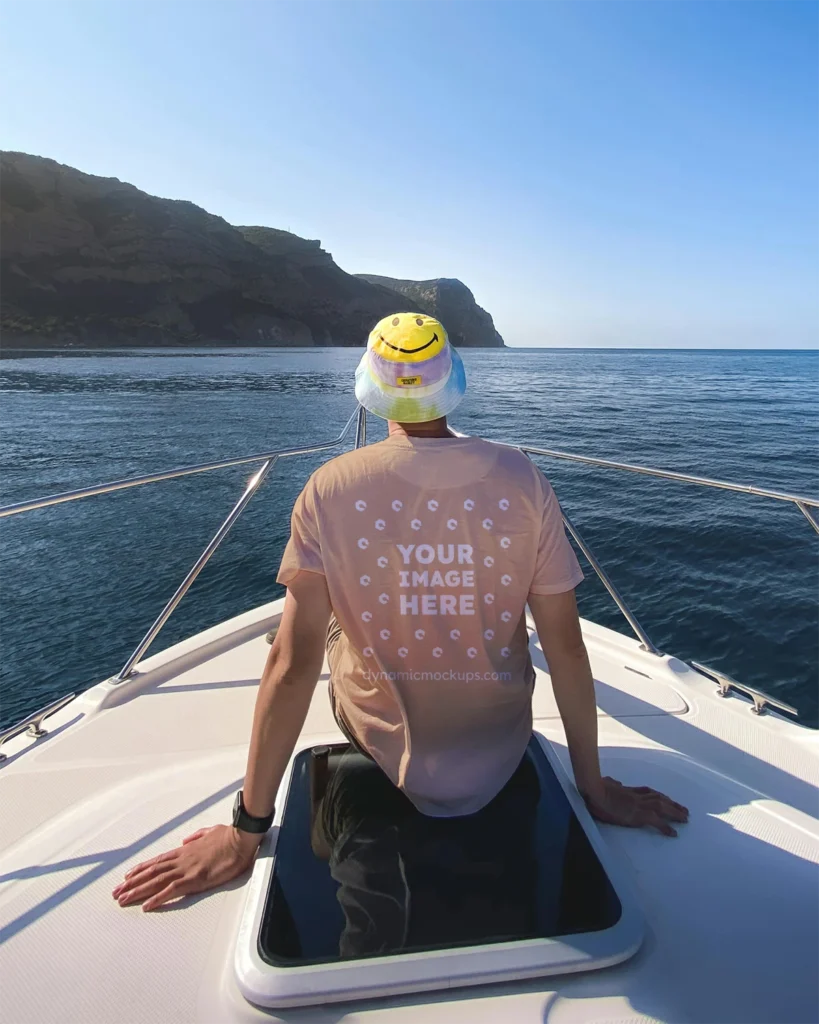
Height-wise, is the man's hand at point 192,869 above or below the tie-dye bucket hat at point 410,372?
Result: below

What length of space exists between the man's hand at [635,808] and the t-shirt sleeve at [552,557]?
59 cm

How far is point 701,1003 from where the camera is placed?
97cm

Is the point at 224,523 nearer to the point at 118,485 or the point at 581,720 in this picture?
the point at 118,485

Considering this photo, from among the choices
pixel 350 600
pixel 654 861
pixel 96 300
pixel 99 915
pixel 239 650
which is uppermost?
pixel 96 300

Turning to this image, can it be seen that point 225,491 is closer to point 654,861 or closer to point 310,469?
point 310,469

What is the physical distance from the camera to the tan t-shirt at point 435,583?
3.77 ft

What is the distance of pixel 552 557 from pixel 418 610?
30 centimetres

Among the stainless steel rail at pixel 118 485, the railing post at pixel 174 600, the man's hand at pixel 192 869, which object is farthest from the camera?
the railing post at pixel 174 600

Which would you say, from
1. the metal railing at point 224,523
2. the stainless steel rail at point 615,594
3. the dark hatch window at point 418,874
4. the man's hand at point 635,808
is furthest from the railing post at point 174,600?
the man's hand at point 635,808

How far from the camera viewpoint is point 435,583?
1.18m

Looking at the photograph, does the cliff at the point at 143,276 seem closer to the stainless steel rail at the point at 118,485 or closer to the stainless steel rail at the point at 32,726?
the stainless steel rail at the point at 118,485

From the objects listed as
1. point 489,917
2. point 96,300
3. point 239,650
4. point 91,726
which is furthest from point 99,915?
point 96,300

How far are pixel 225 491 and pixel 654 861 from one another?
11080 mm

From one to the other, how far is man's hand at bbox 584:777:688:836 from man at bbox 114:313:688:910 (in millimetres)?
163
